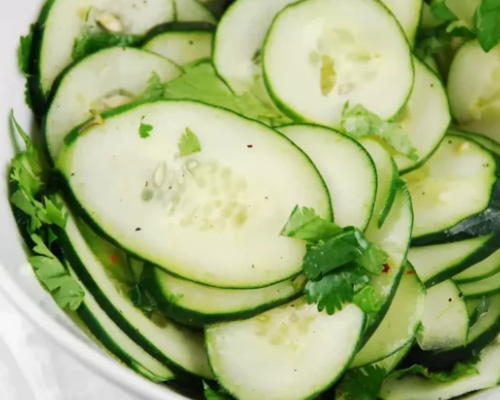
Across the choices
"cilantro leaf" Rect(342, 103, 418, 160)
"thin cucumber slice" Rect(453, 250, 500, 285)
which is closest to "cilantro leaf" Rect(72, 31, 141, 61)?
"cilantro leaf" Rect(342, 103, 418, 160)

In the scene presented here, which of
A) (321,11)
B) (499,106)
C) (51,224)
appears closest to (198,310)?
(51,224)

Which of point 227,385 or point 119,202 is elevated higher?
point 119,202

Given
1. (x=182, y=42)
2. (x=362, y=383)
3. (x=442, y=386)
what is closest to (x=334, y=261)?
(x=362, y=383)

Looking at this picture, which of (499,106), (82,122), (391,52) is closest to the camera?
(82,122)

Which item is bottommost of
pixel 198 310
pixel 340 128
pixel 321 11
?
pixel 198 310

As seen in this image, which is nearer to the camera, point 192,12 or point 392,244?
point 392,244

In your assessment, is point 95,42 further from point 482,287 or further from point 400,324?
point 482,287

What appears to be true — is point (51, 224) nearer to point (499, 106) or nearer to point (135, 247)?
point (135, 247)

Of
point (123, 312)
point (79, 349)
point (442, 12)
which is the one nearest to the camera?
point (79, 349)
